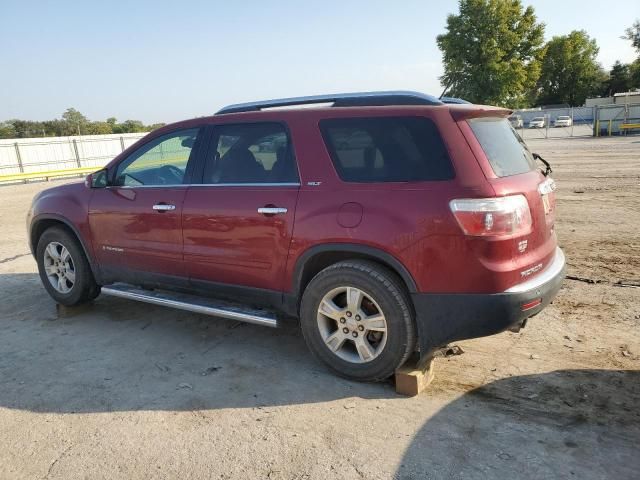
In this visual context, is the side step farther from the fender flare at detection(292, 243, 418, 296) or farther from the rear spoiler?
the rear spoiler

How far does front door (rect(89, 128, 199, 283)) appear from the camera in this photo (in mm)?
4465

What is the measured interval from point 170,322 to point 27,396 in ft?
4.98

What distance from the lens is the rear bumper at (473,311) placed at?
10.3 feet

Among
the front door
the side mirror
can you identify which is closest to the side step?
the front door

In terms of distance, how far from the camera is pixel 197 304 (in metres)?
4.32

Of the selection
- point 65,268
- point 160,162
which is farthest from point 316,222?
point 65,268

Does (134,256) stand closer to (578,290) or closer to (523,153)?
(523,153)

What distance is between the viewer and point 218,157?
4.31 metres

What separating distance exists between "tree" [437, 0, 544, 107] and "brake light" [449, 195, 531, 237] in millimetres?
54147

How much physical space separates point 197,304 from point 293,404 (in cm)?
134

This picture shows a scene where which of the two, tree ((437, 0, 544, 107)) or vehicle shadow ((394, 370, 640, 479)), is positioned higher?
tree ((437, 0, 544, 107))

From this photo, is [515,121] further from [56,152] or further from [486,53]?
[486,53]

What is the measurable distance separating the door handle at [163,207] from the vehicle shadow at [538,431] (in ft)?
8.86

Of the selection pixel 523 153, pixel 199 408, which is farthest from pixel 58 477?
pixel 523 153
